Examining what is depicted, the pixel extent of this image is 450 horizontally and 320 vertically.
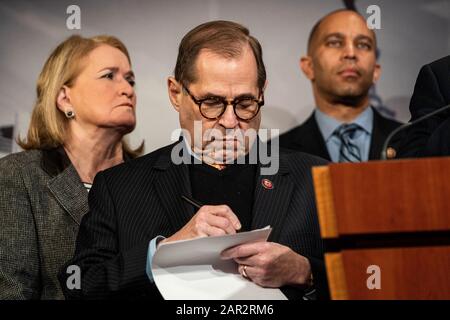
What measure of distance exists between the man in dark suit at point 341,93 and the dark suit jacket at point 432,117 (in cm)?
105

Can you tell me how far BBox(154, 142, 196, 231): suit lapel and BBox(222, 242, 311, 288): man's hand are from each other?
1.18 ft

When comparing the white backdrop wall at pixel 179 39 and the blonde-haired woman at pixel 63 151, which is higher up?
the white backdrop wall at pixel 179 39

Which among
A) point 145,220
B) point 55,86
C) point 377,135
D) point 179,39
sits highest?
point 179,39

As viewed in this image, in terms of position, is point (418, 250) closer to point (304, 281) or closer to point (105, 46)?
point (304, 281)

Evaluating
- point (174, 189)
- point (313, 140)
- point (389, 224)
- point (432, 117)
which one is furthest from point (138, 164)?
point (313, 140)

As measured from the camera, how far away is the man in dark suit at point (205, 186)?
2.24m

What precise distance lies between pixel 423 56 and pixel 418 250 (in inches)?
89.0

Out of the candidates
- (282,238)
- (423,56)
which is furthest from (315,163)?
(423,56)

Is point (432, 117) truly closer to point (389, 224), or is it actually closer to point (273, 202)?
point (273, 202)

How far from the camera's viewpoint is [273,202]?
2.40m

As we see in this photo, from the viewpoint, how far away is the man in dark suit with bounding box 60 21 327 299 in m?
2.24

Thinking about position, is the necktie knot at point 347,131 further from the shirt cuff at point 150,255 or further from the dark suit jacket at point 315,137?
the shirt cuff at point 150,255

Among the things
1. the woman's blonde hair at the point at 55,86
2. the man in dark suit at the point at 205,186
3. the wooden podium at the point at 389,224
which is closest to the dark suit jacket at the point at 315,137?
the woman's blonde hair at the point at 55,86

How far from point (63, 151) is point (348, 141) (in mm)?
1434
